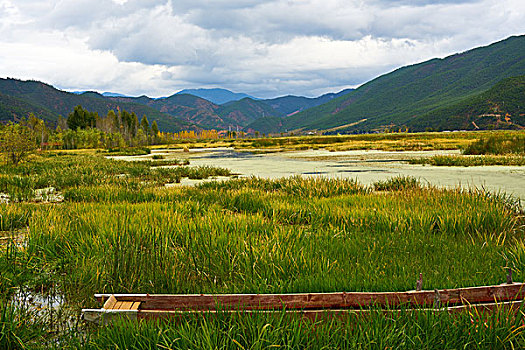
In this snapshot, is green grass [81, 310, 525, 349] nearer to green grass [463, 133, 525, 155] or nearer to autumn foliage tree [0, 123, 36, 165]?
autumn foliage tree [0, 123, 36, 165]

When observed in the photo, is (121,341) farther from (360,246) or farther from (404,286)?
(360,246)

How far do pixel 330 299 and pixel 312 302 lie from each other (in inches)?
5.6

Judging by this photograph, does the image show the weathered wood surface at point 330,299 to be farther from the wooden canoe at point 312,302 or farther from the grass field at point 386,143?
the grass field at point 386,143

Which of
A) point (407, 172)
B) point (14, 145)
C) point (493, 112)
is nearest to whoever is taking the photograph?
point (407, 172)

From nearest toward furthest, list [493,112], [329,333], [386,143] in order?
1. [329,333]
2. [386,143]
3. [493,112]

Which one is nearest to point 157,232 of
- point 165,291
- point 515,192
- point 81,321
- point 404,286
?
point 165,291

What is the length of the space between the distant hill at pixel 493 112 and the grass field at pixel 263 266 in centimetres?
17401

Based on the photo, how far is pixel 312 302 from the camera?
110 inches

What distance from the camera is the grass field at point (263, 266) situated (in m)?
2.58

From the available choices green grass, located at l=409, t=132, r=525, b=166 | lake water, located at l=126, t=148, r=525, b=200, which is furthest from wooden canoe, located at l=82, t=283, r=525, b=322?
green grass, located at l=409, t=132, r=525, b=166

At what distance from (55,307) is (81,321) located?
20.3 inches

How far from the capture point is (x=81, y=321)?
127 inches

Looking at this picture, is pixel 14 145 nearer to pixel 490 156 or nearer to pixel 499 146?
pixel 490 156

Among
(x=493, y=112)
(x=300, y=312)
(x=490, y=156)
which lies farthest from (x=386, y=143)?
(x=493, y=112)
